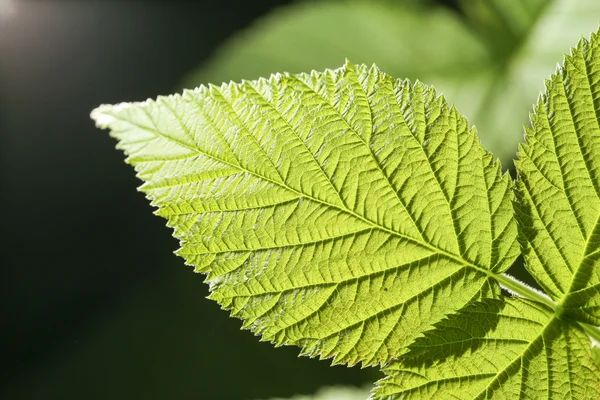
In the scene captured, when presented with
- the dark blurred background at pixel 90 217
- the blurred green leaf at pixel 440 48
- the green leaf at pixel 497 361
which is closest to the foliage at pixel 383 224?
the green leaf at pixel 497 361

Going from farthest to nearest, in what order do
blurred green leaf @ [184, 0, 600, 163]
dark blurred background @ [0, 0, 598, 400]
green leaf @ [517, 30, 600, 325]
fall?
dark blurred background @ [0, 0, 598, 400], blurred green leaf @ [184, 0, 600, 163], green leaf @ [517, 30, 600, 325]

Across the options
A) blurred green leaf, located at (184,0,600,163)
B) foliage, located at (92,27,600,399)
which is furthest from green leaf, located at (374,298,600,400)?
blurred green leaf, located at (184,0,600,163)

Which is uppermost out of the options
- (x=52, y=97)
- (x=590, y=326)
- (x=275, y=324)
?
(x=52, y=97)

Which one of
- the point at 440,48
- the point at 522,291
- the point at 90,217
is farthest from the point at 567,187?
the point at 90,217

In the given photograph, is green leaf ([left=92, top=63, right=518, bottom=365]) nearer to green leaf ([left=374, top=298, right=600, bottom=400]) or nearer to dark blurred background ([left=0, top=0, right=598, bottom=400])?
green leaf ([left=374, top=298, right=600, bottom=400])

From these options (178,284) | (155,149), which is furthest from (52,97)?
(155,149)

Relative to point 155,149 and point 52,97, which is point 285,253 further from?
point 52,97

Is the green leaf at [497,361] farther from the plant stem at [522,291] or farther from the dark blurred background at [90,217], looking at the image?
the dark blurred background at [90,217]

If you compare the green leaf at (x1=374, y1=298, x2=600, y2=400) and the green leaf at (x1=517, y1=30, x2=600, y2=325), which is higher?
the green leaf at (x1=517, y1=30, x2=600, y2=325)

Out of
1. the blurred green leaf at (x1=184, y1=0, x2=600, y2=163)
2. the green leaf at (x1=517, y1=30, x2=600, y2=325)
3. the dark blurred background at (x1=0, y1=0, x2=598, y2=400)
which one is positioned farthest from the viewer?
the dark blurred background at (x1=0, y1=0, x2=598, y2=400)
